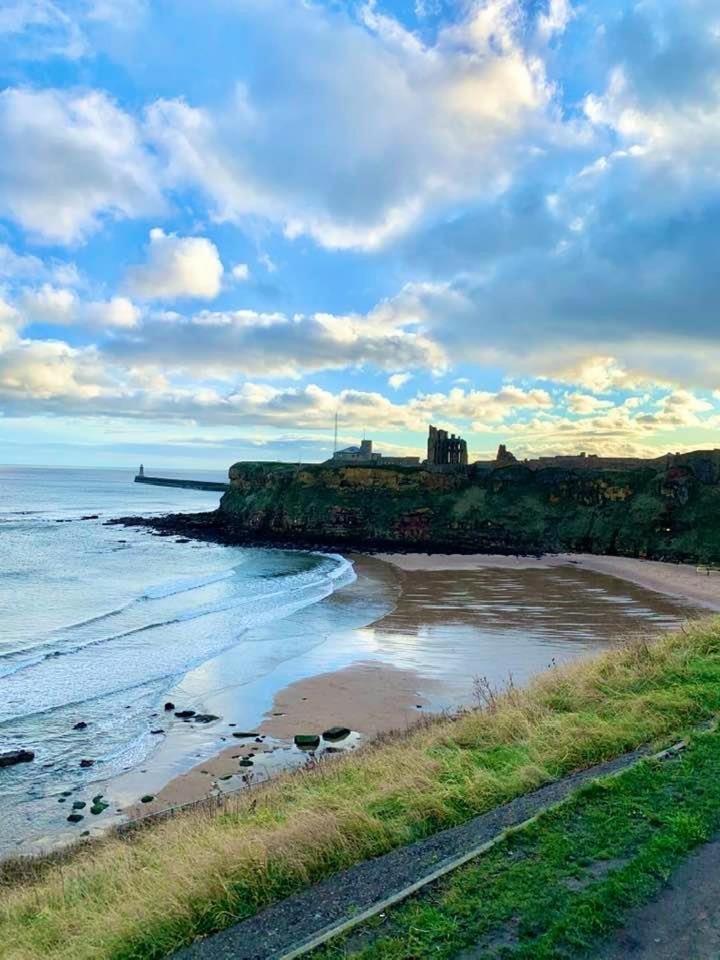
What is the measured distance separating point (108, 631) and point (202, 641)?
425 centimetres

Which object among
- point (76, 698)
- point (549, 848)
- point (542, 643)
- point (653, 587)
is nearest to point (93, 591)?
point (76, 698)

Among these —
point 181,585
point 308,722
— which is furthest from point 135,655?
point 181,585

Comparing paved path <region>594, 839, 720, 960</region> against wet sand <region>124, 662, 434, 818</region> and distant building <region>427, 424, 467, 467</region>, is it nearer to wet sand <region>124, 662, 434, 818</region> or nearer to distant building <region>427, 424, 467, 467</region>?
wet sand <region>124, 662, 434, 818</region>

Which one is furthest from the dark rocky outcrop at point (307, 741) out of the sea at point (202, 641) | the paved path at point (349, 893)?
the paved path at point (349, 893)

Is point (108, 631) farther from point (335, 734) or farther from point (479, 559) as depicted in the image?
Result: point (479, 559)

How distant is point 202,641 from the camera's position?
24781 mm

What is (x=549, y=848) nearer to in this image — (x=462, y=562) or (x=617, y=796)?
(x=617, y=796)

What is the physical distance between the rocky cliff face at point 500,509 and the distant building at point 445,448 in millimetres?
5779

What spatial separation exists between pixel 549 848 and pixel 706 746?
3.55 m

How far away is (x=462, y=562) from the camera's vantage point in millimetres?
49750

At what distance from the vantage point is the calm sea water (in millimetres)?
14102

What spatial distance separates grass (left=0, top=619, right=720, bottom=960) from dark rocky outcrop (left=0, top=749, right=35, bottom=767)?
482 cm

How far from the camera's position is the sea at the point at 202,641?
13742 millimetres

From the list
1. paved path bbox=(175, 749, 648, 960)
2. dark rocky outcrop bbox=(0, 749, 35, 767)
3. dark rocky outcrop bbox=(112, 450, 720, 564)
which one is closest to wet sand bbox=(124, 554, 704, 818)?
dark rocky outcrop bbox=(0, 749, 35, 767)
